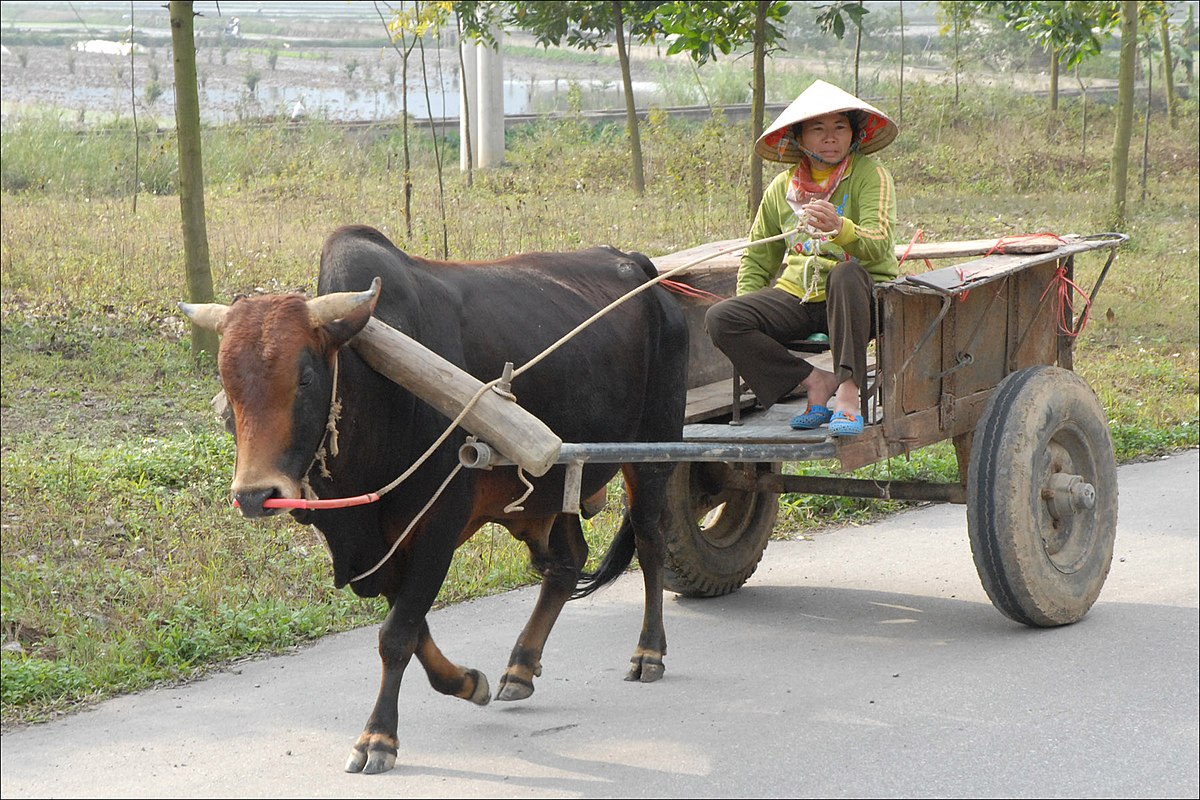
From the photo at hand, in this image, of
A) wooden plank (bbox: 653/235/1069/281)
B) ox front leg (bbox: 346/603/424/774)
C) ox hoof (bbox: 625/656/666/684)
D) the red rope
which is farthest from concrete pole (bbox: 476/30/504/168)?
ox front leg (bbox: 346/603/424/774)

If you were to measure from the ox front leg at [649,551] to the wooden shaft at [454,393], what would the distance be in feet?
4.03

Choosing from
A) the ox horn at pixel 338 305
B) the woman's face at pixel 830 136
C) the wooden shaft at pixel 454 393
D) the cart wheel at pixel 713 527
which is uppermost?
the woman's face at pixel 830 136

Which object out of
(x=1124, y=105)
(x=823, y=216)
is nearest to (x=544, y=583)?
(x=823, y=216)

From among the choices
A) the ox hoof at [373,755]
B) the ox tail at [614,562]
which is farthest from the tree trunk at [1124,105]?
the ox hoof at [373,755]

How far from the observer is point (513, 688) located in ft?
15.6

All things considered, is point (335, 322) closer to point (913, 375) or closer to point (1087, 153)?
point (913, 375)

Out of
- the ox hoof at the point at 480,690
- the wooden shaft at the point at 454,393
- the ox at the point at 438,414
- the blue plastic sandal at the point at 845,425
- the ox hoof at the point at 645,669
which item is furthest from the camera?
the ox hoof at the point at 645,669

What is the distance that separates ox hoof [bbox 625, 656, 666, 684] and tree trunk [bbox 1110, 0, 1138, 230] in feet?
31.5

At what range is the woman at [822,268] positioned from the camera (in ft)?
15.6

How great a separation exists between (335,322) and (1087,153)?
1823cm

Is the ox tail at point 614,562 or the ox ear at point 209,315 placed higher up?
the ox ear at point 209,315

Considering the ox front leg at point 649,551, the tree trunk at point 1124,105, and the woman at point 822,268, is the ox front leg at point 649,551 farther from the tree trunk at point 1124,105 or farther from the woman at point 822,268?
the tree trunk at point 1124,105

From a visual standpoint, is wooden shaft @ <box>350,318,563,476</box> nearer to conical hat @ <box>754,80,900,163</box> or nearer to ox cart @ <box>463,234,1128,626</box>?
ox cart @ <box>463,234,1128,626</box>

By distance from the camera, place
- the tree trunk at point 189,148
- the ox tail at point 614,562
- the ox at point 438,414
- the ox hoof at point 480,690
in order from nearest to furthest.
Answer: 1. the ox at point 438,414
2. the ox hoof at point 480,690
3. the ox tail at point 614,562
4. the tree trunk at point 189,148
